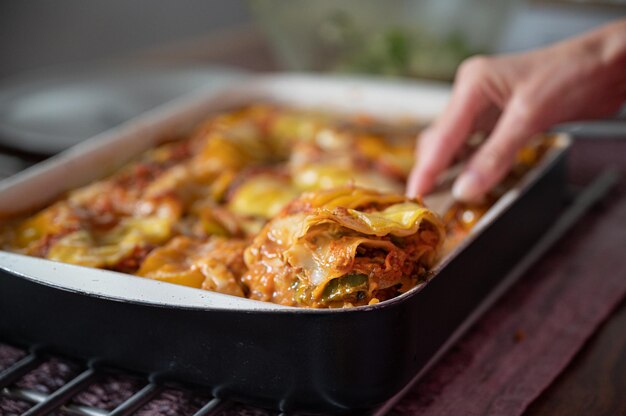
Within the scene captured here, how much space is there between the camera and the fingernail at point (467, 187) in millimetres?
1438


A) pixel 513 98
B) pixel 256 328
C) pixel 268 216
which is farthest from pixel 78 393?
pixel 513 98

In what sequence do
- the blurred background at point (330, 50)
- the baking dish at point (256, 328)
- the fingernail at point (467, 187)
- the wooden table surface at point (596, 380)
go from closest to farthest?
the baking dish at point (256, 328) < the wooden table surface at point (596, 380) < the fingernail at point (467, 187) < the blurred background at point (330, 50)

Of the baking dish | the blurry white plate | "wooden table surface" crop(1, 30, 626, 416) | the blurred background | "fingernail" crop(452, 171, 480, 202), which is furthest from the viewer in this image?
the blurred background

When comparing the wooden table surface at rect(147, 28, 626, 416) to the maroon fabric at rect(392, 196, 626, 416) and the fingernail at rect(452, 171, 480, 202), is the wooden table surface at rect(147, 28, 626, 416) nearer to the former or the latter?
the maroon fabric at rect(392, 196, 626, 416)

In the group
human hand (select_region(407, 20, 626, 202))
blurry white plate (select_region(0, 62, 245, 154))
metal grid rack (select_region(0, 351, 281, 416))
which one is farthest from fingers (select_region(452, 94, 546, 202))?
blurry white plate (select_region(0, 62, 245, 154))

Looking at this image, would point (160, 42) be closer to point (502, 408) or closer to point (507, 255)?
→ point (507, 255)

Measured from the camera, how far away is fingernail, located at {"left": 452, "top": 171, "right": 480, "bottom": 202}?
4.72 feet

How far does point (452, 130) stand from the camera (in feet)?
4.93

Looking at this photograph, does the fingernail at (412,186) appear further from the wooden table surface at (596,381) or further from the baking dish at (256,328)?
the wooden table surface at (596,381)

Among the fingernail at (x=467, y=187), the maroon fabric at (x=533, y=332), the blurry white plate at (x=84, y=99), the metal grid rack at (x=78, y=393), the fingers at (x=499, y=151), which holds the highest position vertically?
the blurry white plate at (x=84, y=99)

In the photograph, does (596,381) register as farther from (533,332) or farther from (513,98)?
(513,98)

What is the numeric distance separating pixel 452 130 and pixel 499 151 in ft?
0.34

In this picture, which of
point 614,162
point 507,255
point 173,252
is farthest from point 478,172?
point 614,162

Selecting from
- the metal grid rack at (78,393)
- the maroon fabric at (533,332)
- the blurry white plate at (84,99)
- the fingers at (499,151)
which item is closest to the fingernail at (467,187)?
the fingers at (499,151)
